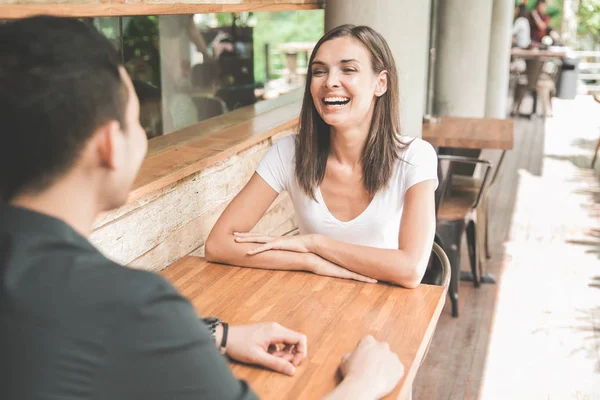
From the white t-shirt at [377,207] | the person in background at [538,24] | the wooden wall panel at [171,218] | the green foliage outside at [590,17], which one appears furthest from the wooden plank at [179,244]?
the green foliage outside at [590,17]

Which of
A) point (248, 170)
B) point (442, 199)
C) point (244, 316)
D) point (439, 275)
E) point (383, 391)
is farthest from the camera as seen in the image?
point (442, 199)

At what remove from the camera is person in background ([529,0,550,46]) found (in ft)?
42.3

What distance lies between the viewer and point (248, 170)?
3.12 metres

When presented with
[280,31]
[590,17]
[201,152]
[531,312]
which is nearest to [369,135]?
[201,152]

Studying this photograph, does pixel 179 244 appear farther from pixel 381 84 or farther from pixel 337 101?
pixel 381 84

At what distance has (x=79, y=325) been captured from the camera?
2.66ft

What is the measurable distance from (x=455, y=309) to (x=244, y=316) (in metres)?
2.41

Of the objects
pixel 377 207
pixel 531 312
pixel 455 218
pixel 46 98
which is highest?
pixel 46 98

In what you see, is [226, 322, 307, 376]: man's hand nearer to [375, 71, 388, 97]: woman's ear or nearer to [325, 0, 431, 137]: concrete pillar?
[375, 71, 388, 97]: woman's ear

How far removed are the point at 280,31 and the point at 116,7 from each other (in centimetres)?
341

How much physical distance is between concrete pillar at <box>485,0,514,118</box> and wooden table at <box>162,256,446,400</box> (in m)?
7.65

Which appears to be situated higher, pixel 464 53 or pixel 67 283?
pixel 464 53

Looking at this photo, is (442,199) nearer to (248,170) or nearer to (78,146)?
(248,170)

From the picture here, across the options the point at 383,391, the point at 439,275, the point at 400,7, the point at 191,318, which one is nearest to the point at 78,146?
the point at 191,318
